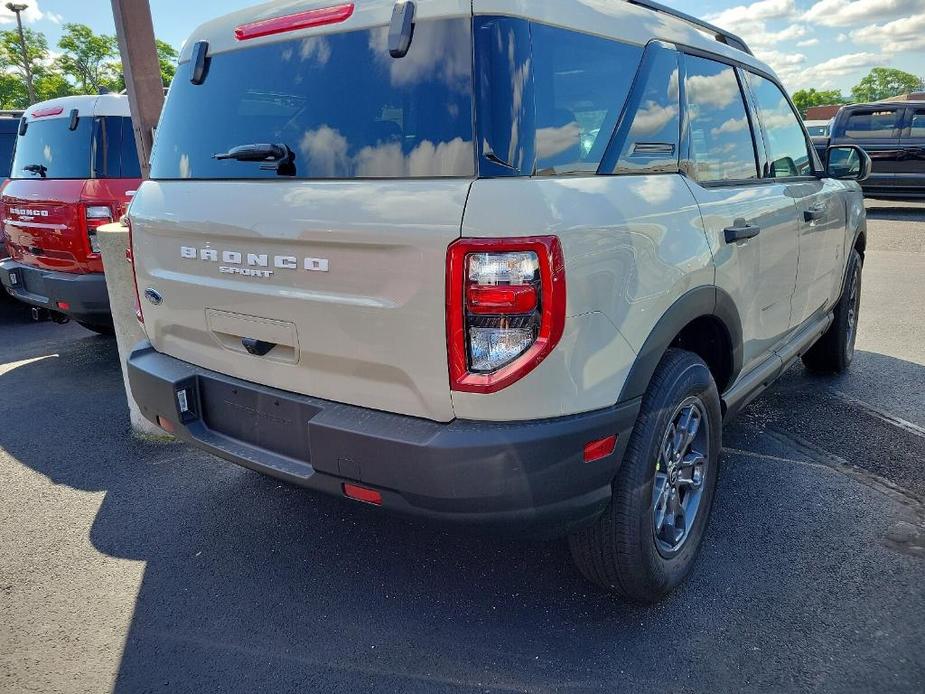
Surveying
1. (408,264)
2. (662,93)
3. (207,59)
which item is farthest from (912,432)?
(207,59)

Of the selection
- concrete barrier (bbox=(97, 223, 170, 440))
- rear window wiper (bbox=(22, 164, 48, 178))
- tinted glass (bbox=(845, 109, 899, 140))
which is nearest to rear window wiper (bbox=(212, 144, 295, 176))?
concrete barrier (bbox=(97, 223, 170, 440))

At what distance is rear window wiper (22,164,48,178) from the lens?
5910mm

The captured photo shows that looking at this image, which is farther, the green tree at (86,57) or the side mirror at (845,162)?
the green tree at (86,57)

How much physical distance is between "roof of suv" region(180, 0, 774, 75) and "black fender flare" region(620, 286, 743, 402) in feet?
2.95

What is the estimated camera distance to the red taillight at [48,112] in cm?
605

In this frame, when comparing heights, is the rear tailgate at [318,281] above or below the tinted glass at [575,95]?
below

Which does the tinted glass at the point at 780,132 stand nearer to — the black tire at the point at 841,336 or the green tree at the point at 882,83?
the black tire at the point at 841,336

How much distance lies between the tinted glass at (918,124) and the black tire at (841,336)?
10544 mm

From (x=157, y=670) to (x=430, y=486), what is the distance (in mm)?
1133

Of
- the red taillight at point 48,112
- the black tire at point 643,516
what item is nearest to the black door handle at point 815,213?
the black tire at point 643,516

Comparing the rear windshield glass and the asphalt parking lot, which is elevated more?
the rear windshield glass

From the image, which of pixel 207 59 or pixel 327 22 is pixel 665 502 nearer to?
pixel 327 22

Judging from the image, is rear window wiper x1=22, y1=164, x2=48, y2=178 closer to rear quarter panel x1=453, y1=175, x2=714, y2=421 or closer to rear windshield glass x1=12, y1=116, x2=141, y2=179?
rear windshield glass x1=12, y1=116, x2=141, y2=179

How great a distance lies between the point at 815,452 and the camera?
3811 mm
